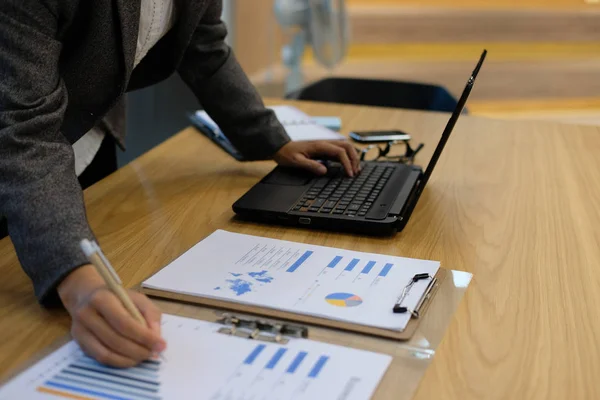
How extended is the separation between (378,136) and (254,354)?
884 millimetres

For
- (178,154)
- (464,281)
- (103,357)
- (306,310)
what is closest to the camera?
(103,357)

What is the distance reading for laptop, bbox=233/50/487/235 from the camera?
1.06 m

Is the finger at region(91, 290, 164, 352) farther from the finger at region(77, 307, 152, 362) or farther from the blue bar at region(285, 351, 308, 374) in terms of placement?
the blue bar at region(285, 351, 308, 374)

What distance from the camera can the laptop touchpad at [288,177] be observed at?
123 cm

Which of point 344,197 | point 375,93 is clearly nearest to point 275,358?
point 344,197

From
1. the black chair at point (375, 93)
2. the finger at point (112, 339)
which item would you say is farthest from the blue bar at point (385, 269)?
the black chair at point (375, 93)

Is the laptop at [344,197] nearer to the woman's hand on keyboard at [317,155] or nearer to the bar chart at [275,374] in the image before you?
the woman's hand on keyboard at [317,155]

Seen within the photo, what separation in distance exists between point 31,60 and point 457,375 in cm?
58

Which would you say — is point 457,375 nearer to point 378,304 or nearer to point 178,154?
point 378,304

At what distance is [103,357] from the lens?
70 centimetres

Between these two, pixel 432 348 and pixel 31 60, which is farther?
pixel 31 60

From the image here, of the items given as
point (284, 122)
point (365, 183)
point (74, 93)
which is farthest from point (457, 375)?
point (284, 122)

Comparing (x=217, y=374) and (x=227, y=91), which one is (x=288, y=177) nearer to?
(x=227, y=91)

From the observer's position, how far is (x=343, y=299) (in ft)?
2.75
